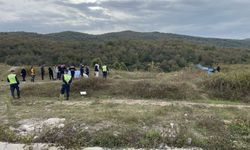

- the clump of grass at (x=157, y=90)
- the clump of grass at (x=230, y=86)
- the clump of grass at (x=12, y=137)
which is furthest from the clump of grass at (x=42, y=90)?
the clump of grass at (x=230, y=86)

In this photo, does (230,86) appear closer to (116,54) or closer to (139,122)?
(139,122)

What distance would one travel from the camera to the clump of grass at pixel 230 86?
16.1 m

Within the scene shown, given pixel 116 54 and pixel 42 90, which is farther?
pixel 116 54

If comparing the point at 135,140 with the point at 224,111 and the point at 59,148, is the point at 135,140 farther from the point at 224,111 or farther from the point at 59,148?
the point at 224,111

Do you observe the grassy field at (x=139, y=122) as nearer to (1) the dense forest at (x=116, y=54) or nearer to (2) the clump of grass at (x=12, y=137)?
(2) the clump of grass at (x=12, y=137)

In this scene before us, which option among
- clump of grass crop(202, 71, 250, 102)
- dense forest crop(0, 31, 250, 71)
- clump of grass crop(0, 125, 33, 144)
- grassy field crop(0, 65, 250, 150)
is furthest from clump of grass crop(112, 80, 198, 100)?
dense forest crop(0, 31, 250, 71)

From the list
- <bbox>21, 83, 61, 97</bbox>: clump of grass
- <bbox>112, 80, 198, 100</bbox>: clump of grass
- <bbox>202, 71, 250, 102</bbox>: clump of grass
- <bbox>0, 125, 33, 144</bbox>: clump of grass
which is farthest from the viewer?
<bbox>21, 83, 61, 97</bbox>: clump of grass

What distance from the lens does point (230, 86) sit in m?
16.7

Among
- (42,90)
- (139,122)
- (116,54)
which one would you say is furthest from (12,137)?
(116,54)

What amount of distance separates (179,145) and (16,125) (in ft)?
16.7

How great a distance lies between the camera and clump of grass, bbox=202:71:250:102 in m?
16.1

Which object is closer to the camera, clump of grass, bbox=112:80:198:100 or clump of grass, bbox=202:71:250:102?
clump of grass, bbox=202:71:250:102

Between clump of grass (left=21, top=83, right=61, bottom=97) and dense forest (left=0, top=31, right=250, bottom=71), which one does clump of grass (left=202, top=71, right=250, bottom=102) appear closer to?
clump of grass (left=21, top=83, right=61, bottom=97)

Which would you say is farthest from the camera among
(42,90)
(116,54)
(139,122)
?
(116,54)
